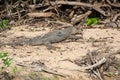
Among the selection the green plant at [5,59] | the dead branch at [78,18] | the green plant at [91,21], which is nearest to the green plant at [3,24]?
the dead branch at [78,18]

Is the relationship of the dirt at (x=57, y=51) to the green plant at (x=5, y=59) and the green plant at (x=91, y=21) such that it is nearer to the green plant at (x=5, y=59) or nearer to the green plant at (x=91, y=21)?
the green plant at (x=5, y=59)

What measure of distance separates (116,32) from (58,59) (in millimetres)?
2582

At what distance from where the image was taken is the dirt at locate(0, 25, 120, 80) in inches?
283

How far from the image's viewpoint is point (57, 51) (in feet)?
27.0

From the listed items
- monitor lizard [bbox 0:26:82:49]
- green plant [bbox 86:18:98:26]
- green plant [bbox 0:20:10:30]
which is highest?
monitor lizard [bbox 0:26:82:49]

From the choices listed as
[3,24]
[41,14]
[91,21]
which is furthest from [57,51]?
[41,14]

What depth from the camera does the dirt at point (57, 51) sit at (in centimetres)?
718

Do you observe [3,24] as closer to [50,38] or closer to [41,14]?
[41,14]

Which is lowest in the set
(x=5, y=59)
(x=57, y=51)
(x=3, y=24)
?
(x=3, y=24)

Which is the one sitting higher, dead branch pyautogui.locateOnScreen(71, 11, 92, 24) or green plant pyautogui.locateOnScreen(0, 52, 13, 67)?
green plant pyautogui.locateOnScreen(0, 52, 13, 67)

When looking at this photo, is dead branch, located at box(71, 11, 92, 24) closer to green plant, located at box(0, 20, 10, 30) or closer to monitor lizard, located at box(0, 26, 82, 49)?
monitor lizard, located at box(0, 26, 82, 49)

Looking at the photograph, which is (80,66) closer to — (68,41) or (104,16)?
(68,41)

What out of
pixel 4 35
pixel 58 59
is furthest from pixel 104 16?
pixel 58 59

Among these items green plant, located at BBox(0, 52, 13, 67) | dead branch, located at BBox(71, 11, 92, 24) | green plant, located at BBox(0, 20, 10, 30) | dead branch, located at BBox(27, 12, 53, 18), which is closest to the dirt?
green plant, located at BBox(0, 52, 13, 67)
